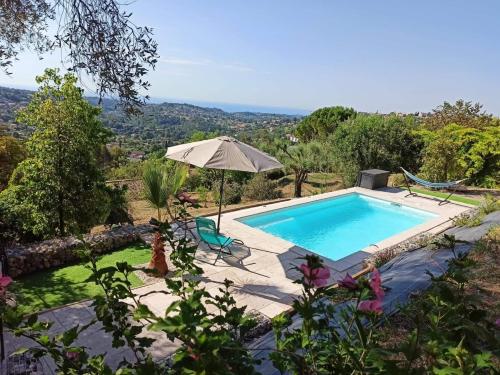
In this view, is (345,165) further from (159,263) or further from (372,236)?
(159,263)

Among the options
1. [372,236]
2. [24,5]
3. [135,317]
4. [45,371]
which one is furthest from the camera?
[372,236]

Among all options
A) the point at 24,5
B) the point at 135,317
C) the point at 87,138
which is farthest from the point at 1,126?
the point at 135,317

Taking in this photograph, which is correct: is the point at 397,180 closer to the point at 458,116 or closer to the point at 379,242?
the point at 458,116

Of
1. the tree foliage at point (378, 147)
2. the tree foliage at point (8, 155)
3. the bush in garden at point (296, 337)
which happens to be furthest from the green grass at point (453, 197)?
the tree foliage at point (8, 155)

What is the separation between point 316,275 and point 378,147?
1676 cm

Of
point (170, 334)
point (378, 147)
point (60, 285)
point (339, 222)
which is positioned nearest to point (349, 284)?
point (170, 334)

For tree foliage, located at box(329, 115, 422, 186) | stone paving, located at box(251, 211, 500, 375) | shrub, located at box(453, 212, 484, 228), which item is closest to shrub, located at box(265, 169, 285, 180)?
tree foliage, located at box(329, 115, 422, 186)

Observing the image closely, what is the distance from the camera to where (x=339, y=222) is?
1201 cm

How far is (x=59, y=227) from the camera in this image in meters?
7.67

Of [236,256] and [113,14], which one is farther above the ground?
[113,14]

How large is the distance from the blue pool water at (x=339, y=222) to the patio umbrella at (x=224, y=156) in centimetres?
300

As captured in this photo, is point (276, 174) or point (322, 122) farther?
point (322, 122)

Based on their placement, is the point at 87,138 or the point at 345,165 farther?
the point at 345,165

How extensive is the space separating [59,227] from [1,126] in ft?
24.7
